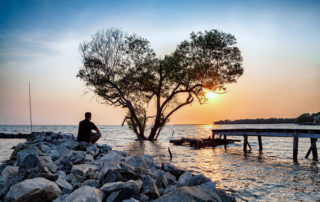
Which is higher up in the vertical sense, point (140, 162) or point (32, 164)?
point (32, 164)

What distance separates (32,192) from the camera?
417 centimetres

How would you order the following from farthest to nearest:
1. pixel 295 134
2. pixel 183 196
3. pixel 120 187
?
pixel 295 134 → pixel 120 187 → pixel 183 196

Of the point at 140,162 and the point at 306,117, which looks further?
the point at 306,117

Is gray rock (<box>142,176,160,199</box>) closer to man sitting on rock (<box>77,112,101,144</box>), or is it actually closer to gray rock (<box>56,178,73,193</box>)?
gray rock (<box>56,178,73,193</box>)

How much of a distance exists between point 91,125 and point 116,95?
13797 millimetres

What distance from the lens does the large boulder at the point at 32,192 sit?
4109 mm

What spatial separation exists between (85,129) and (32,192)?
28.7 feet

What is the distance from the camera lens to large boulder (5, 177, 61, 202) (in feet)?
13.5

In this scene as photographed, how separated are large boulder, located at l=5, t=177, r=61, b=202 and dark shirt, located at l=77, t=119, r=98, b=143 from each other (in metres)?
8.18

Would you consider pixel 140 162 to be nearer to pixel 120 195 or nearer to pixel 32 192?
pixel 120 195

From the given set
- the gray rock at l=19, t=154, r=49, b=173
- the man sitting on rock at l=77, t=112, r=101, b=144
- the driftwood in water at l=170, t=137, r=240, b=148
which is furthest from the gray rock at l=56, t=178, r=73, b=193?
the driftwood in water at l=170, t=137, r=240, b=148

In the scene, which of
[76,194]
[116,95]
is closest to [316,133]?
[76,194]

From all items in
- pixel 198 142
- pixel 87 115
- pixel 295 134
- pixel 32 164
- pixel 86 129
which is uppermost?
pixel 87 115

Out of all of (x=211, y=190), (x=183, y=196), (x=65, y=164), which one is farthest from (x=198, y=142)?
(x=183, y=196)
